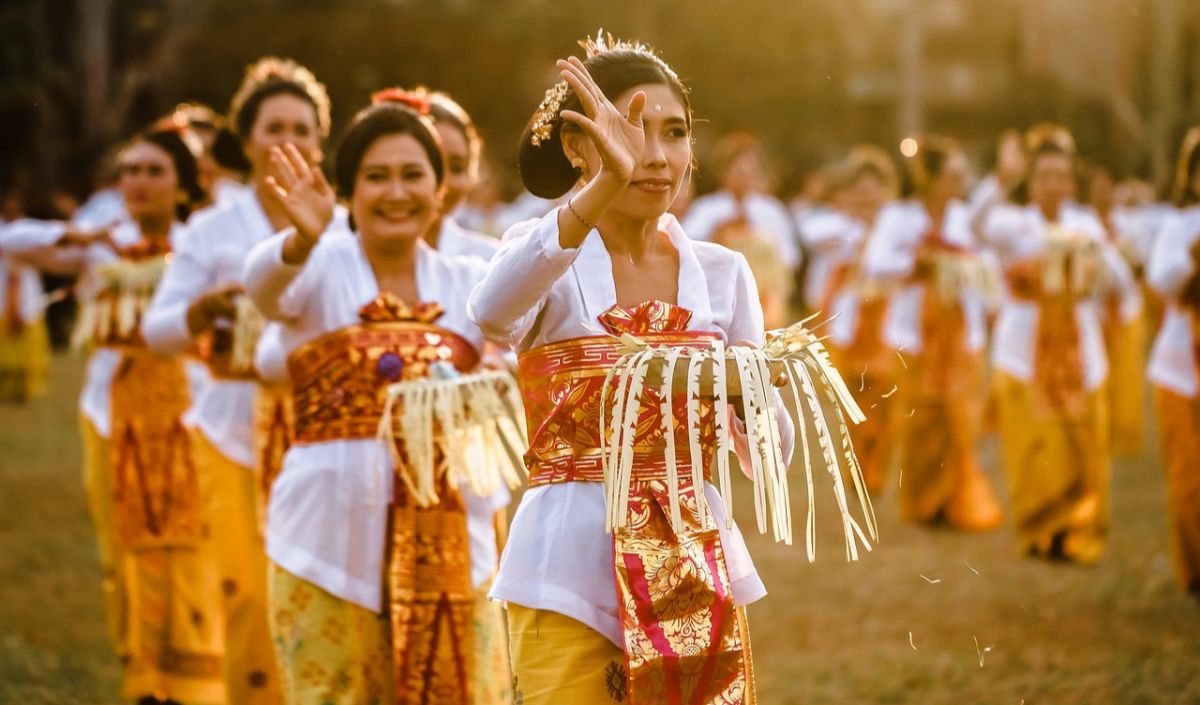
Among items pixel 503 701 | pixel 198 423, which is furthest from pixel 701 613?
pixel 198 423

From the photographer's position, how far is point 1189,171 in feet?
26.7

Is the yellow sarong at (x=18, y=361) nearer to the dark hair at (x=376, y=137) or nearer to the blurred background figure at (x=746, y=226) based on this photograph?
the blurred background figure at (x=746, y=226)

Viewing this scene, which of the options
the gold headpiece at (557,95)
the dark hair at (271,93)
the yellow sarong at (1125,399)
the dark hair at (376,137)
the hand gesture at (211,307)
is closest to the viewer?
the gold headpiece at (557,95)

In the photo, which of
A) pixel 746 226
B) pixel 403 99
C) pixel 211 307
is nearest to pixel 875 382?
pixel 746 226

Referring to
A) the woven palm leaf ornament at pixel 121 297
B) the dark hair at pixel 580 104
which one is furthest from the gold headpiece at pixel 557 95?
the woven palm leaf ornament at pixel 121 297

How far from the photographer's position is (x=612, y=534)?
3.45 metres

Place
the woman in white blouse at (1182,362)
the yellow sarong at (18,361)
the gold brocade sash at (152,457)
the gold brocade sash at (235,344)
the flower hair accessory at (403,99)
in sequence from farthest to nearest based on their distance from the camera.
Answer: the yellow sarong at (18,361)
the woman in white blouse at (1182,362)
the gold brocade sash at (152,457)
the gold brocade sash at (235,344)
the flower hair accessory at (403,99)

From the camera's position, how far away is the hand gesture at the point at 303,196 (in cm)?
452

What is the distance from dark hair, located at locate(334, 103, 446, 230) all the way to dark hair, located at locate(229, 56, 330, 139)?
52.5 inches

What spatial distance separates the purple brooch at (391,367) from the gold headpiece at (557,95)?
1.23 m

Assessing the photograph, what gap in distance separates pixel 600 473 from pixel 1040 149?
6653 mm

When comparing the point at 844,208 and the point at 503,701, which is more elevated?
the point at 844,208

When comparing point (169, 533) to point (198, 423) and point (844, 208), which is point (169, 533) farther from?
point (844, 208)

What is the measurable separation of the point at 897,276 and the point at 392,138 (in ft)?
22.2
